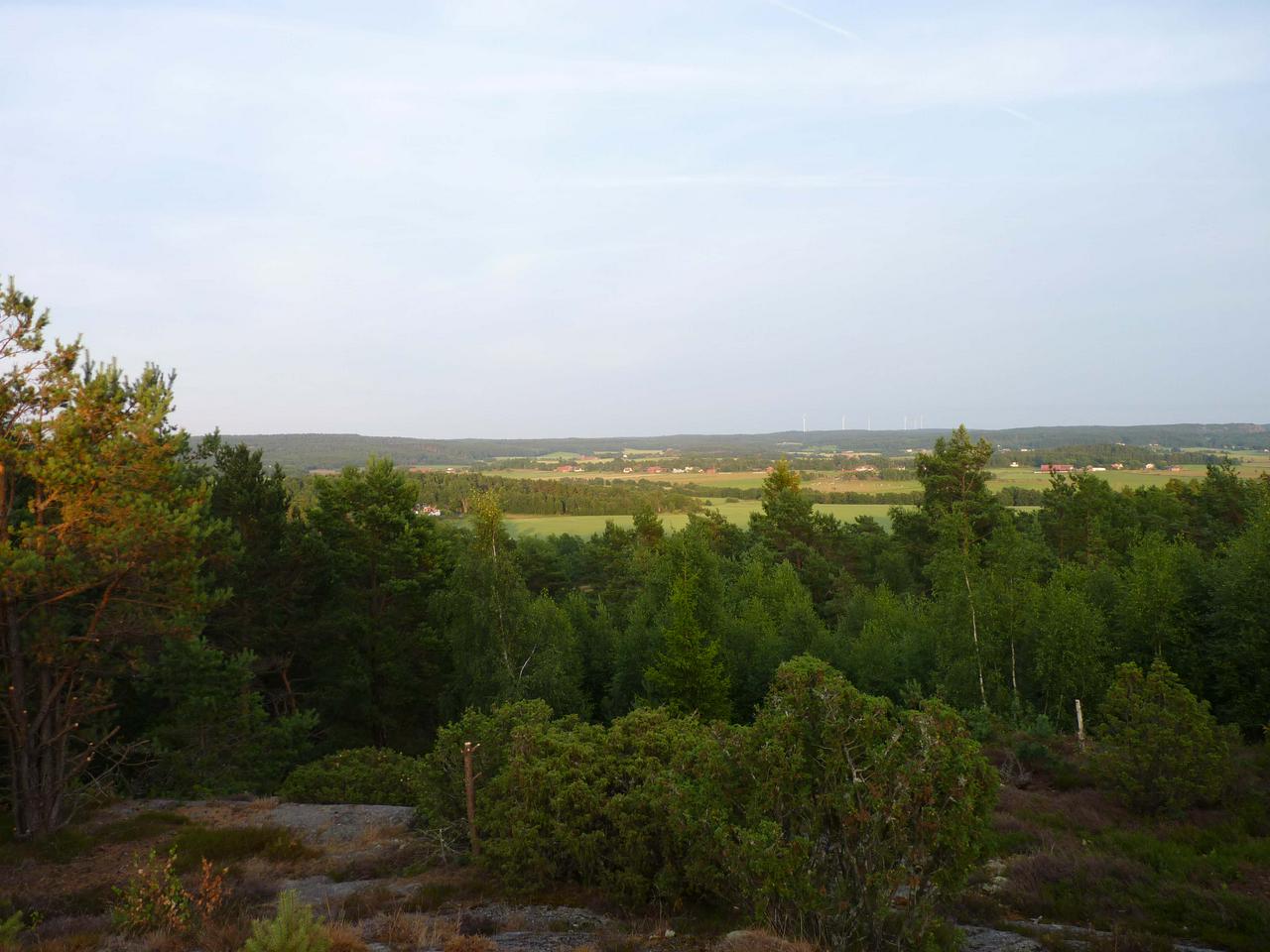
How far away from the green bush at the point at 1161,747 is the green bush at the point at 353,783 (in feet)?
43.9

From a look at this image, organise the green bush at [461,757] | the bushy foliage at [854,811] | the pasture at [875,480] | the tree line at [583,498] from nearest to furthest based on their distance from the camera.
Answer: the bushy foliage at [854,811] → the green bush at [461,757] → the pasture at [875,480] → the tree line at [583,498]

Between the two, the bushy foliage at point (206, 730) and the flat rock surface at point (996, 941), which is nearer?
the flat rock surface at point (996, 941)

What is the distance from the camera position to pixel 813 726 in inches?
265

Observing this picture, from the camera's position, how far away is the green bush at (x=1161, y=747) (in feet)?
38.9

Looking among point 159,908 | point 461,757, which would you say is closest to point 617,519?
point 461,757

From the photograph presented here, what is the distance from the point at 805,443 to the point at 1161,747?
15023 centimetres

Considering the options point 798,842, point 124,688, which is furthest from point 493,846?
point 124,688

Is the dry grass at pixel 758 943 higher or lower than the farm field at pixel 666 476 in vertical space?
lower

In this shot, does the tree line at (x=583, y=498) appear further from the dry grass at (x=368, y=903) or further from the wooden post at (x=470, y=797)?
the dry grass at (x=368, y=903)

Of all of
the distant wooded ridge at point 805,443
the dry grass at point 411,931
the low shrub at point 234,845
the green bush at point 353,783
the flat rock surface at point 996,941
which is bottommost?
the green bush at point 353,783

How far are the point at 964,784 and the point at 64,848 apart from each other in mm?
14651

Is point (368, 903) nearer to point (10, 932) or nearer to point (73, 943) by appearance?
point (73, 943)

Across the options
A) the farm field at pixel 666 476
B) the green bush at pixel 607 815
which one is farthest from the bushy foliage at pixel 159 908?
the farm field at pixel 666 476

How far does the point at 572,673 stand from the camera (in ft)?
77.6
